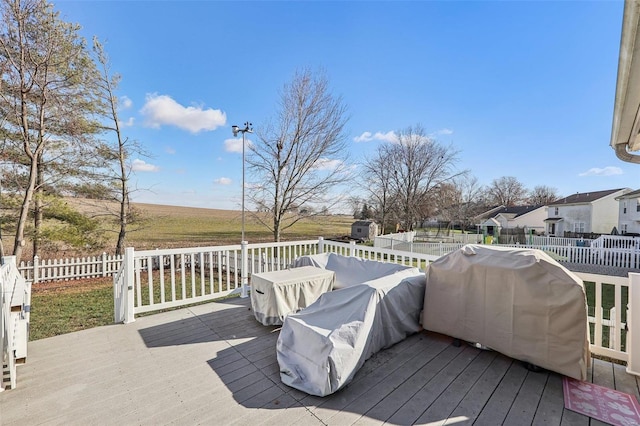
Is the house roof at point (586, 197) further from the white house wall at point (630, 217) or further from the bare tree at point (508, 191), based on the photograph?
the bare tree at point (508, 191)

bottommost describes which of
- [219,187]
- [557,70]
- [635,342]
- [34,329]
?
[34,329]

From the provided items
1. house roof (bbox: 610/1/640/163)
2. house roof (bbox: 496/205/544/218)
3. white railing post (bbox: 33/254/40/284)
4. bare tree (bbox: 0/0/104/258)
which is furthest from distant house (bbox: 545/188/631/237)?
white railing post (bbox: 33/254/40/284)

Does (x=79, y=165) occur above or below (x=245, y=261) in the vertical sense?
above

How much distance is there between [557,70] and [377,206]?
581 inches

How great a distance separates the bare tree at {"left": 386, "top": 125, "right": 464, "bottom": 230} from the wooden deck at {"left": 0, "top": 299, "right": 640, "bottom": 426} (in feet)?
61.4

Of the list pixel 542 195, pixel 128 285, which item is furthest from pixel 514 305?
pixel 542 195

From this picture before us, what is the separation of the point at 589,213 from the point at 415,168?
15.4 metres

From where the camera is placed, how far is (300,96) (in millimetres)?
9586

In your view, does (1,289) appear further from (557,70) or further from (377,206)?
(377,206)

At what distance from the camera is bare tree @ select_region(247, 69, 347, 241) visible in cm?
965

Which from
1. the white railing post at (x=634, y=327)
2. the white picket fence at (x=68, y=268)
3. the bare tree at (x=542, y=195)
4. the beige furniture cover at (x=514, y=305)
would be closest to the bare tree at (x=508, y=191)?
the bare tree at (x=542, y=195)

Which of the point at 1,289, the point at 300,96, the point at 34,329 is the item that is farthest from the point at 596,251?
the point at 34,329

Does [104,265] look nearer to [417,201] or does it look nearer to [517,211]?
[417,201]

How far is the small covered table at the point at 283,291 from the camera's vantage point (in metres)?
3.10
